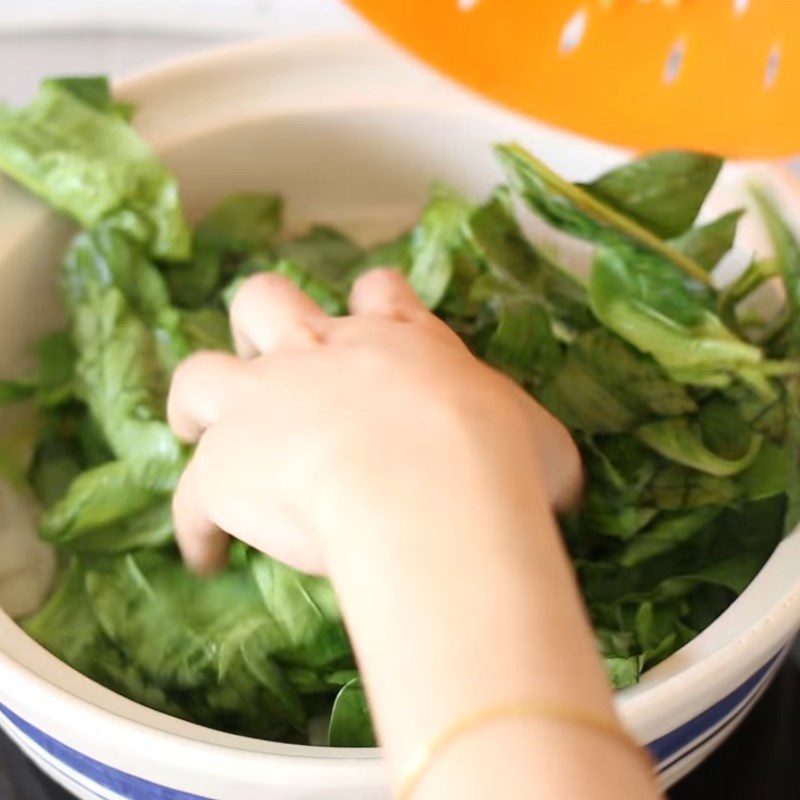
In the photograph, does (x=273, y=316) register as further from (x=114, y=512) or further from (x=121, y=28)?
(x=121, y=28)

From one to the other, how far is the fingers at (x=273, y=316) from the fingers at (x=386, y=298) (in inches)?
0.7

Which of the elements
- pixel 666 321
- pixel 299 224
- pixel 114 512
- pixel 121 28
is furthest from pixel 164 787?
pixel 121 28

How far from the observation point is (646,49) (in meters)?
0.50

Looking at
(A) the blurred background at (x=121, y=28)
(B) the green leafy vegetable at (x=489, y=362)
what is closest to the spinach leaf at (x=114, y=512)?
(B) the green leafy vegetable at (x=489, y=362)

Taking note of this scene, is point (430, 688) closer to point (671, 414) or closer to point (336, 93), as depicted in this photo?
point (671, 414)

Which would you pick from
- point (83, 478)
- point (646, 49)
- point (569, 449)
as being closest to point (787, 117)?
point (646, 49)

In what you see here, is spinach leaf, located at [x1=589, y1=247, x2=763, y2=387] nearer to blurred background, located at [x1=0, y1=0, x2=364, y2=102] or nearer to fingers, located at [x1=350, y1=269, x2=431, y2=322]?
fingers, located at [x1=350, y1=269, x2=431, y2=322]

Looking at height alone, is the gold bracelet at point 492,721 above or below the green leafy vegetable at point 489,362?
above

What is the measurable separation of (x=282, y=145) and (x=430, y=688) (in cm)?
43

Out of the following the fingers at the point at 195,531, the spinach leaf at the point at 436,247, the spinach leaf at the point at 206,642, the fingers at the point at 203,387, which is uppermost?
the fingers at the point at 203,387

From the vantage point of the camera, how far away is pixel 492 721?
0.22 m

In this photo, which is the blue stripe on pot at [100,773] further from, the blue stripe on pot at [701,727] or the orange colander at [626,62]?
the orange colander at [626,62]

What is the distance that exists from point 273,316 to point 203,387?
3cm

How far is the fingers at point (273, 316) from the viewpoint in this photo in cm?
34
